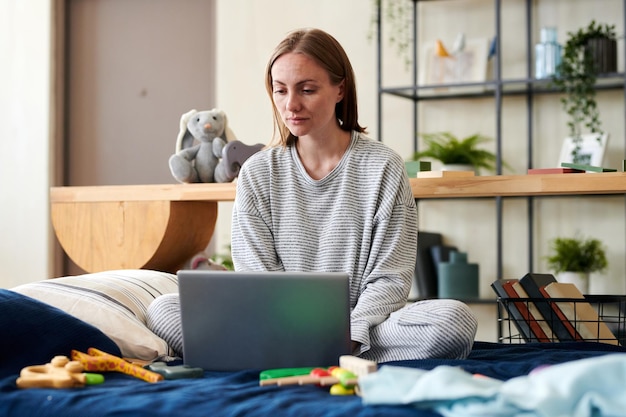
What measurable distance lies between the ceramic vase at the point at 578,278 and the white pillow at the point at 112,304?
182cm

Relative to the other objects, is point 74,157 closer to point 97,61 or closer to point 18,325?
point 97,61

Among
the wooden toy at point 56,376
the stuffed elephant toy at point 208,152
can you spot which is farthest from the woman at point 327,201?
the stuffed elephant toy at point 208,152

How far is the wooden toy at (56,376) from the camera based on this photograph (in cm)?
142

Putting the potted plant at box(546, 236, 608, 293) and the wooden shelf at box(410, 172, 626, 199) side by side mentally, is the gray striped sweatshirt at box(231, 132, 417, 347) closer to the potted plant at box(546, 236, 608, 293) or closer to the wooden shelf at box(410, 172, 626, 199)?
the wooden shelf at box(410, 172, 626, 199)

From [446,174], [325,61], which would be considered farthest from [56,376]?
[446,174]

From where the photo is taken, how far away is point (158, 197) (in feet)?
8.63

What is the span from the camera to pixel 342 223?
73.9 inches

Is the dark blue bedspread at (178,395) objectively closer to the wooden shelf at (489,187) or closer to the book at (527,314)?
the book at (527,314)

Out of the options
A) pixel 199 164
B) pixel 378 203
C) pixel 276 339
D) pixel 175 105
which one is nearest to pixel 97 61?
pixel 175 105

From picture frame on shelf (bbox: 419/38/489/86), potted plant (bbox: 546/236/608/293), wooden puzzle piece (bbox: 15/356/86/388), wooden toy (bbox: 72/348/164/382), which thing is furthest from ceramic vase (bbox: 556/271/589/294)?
wooden puzzle piece (bbox: 15/356/86/388)

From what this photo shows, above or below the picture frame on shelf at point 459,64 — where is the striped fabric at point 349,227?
below

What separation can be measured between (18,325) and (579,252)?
2281 millimetres

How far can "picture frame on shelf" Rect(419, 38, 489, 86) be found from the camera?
139 inches

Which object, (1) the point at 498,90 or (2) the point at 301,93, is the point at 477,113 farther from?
(2) the point at 301,93
